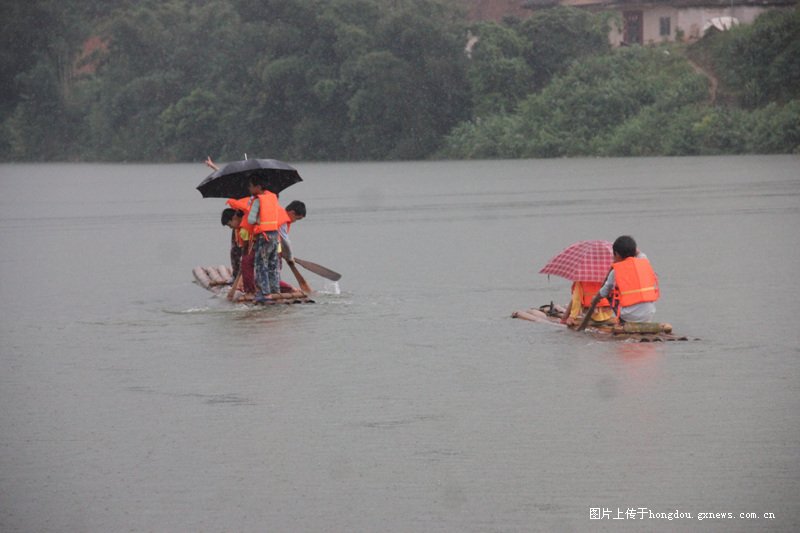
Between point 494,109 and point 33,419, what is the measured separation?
198ft

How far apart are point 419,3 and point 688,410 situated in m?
64.2

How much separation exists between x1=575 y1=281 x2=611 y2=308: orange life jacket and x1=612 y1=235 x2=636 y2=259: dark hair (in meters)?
0.56

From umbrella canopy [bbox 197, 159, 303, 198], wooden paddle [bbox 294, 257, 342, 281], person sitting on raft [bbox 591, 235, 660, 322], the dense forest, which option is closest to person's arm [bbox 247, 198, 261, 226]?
umbrella canopy [bbox 197, 159, 303, 198]

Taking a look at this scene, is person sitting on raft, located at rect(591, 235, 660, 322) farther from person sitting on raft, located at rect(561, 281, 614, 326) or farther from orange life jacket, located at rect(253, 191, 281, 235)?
orange life jacket, located at rect(253, 191, 281, 235)

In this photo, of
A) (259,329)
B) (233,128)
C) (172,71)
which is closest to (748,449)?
(259,329)

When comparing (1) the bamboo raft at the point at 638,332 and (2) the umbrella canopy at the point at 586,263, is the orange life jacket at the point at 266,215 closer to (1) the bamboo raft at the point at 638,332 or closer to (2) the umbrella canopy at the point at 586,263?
(2) the umbrella canopy at the point at 586,263

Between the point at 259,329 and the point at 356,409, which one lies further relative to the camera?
the point at 259,329

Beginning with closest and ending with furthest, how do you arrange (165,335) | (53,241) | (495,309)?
(165,335) < (495,309) < (53,241)

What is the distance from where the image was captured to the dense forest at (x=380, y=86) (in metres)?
60.1

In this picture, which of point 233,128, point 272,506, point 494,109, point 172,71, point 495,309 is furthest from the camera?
point 172,71

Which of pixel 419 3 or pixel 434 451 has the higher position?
pixel 419 3

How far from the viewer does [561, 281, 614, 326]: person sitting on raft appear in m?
12.9

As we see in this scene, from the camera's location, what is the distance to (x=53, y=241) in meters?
27.7

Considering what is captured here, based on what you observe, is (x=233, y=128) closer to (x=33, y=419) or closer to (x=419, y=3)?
(x=419, y=3)
